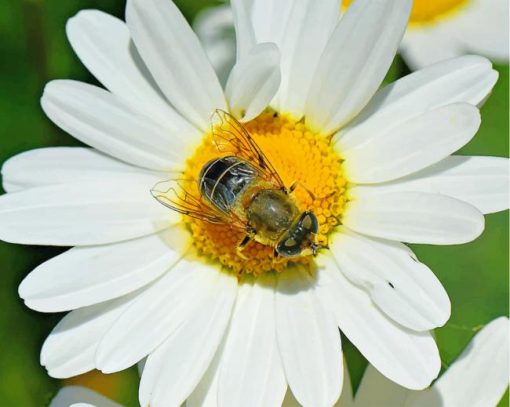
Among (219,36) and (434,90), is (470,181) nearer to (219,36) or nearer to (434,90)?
(434,90)

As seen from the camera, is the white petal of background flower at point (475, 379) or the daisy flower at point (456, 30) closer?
the white petal of background flower at point (475, 379)

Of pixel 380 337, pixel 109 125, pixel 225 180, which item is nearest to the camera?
pixel 380 337

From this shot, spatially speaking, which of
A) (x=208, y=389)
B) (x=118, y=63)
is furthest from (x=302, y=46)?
(x=208, y=389)

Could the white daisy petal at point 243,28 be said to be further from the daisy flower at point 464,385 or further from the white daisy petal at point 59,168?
the daisy flower at point 464,385

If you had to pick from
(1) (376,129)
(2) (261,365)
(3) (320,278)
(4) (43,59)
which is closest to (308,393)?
(2) (261,365)

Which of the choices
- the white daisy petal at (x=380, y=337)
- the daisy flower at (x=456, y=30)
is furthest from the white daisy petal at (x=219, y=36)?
the white daisy petal at (x=380, y=337)

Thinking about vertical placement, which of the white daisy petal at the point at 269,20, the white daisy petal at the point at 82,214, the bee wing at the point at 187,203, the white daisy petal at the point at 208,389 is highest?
the white daisy petal at the point at 269,20

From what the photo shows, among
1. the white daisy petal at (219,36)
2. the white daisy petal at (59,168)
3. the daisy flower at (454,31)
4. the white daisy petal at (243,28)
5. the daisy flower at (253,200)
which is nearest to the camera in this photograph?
the daisy flower at (253,200)
